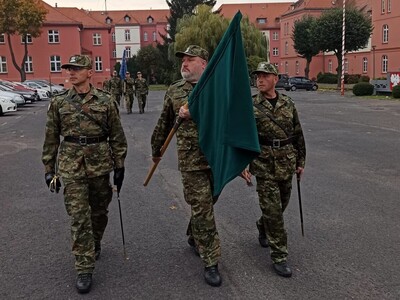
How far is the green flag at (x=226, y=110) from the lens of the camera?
403 centimetres

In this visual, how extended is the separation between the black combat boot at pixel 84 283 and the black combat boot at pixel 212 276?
980 millimetres

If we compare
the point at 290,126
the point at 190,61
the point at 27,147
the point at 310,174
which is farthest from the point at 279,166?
the point at 27,147

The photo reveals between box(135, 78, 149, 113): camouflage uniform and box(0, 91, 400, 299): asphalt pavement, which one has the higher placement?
box(135, 78, 149, 113): camouflage uniform

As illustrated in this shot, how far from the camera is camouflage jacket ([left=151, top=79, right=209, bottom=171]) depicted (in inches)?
173

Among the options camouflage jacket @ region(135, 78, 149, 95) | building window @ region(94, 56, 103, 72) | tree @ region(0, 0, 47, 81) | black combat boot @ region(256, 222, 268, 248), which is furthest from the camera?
building window @ region(94, 56, 103, 72)

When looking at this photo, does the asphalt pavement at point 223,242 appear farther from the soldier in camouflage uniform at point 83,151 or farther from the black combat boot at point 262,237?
the soldier in camouflage uniform at point 83,151

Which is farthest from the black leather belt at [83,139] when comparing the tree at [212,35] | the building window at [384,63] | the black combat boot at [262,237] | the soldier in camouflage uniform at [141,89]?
the building window at [384,63]

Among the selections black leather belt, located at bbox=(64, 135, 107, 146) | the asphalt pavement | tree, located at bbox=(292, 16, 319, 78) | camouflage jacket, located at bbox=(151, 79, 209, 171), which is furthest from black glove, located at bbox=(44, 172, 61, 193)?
tree, located at bbox=(292, 16, 319, 78)

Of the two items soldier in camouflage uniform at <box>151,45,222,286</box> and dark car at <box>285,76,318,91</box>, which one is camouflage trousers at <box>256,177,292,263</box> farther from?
dark car at <box>285,76,318,91</box>

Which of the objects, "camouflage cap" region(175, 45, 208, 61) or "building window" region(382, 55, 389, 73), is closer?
"camouflage cap" region(175, 45, 208, 61)

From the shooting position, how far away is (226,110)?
13.2 ft

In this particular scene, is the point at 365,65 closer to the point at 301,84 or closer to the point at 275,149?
the point at 301,84

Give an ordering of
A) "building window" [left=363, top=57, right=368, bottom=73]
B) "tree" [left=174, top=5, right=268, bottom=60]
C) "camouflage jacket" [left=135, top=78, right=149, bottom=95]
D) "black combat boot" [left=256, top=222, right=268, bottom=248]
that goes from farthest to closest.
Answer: "building window" [left=363, top=57, right=368, bottom=73] < "tree" [left=174, top=5, right=268, bottom=60] < "camouflage jacket" [left=135, top=78, right=149, bottom=95] < "black combat boot" [left=256, top=222, right=268, bottom=248]

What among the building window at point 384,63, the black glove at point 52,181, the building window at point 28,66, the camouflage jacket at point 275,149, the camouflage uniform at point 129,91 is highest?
the building window at point 28,66
